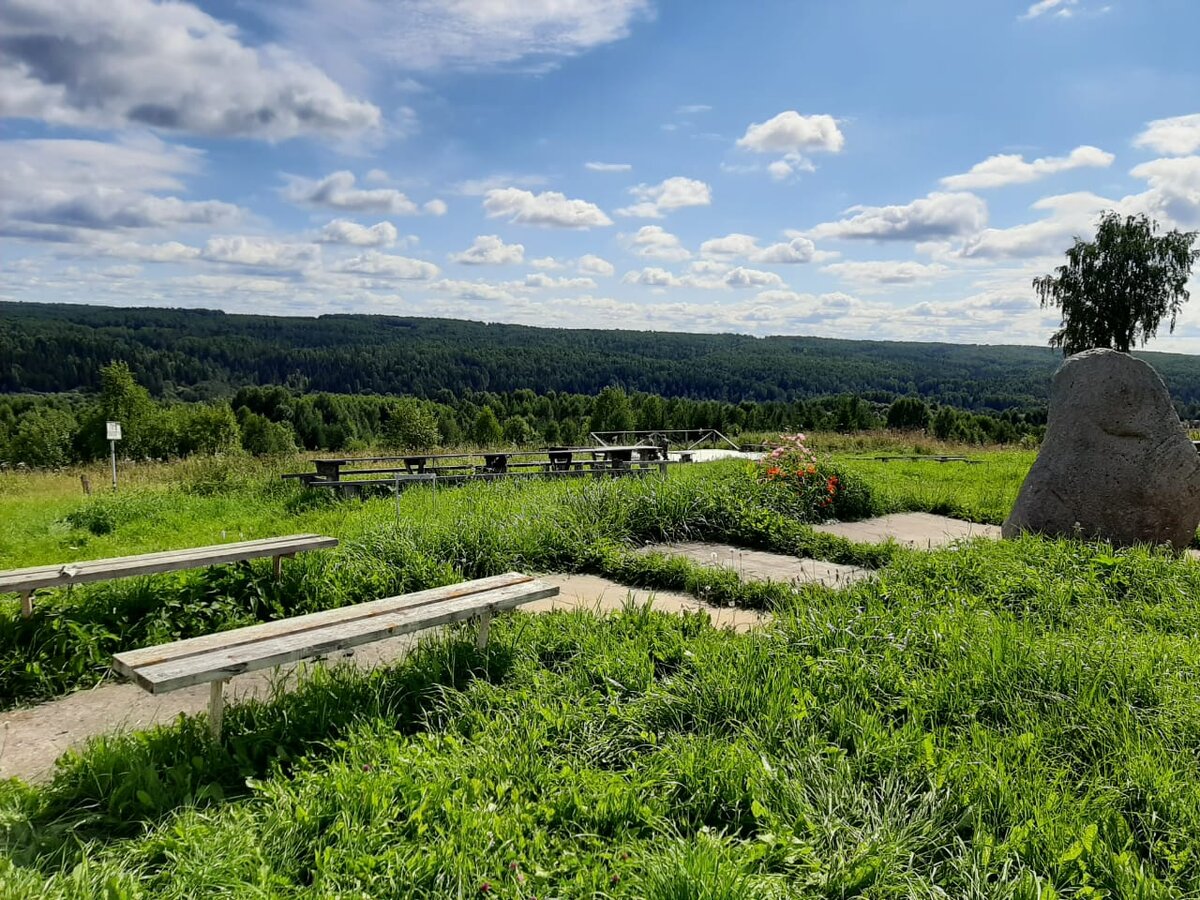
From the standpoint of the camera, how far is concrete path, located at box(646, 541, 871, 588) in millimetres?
5766

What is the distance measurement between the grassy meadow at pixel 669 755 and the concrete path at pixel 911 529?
7.45 ft

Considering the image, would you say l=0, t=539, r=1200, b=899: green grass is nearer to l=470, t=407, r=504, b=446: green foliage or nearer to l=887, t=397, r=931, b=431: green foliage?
l=887, t=397, r=931, b=431: green foliage

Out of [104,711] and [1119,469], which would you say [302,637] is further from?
[1119,469]

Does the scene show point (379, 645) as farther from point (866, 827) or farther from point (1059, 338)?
point (1059, 338)

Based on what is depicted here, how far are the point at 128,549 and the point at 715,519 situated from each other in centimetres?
588

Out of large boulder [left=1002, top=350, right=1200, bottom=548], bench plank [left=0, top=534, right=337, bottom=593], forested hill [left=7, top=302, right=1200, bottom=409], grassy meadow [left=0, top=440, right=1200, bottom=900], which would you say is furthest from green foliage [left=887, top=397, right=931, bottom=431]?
forested hill [left=7, top=302, right=1200, bottom=409]

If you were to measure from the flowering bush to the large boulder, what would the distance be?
7.23 ft

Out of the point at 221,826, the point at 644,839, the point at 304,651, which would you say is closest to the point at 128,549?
the point at 304,651

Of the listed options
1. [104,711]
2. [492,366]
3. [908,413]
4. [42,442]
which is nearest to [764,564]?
[104,711]

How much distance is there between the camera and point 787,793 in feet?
Answer: 8.55

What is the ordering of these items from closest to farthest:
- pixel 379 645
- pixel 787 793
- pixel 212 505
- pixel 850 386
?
1. pixel 787 793
2. pixel 379 645
3. pixel 212 505
4. pixel 850 386

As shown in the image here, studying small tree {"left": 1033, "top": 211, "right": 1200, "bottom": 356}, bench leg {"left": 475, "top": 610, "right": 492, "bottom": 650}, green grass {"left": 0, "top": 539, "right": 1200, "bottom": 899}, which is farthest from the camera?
small tree {"left": 1033, "top": 211, "right": 1200, "bottom": 356}

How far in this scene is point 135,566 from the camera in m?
4.30

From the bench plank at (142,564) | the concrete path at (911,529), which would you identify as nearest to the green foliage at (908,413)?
the concrete path at (911,529)
